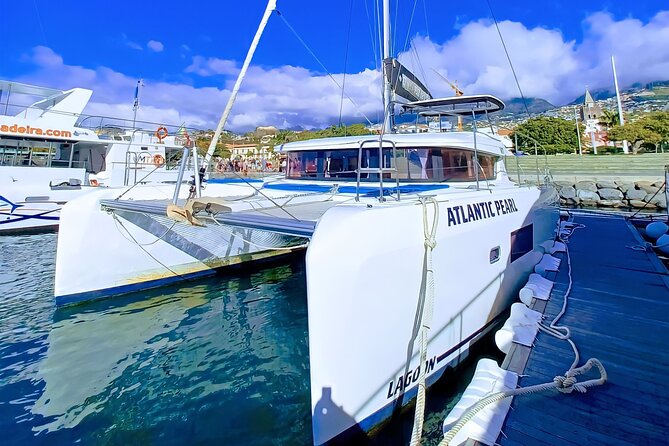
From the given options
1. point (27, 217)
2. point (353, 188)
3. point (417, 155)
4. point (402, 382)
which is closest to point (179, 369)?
point (402, 382)

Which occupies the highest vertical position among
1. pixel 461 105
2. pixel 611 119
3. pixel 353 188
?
pixel 611 119

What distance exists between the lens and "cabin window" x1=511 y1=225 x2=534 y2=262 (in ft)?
14.9

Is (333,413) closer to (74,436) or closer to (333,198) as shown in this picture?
(74,436)

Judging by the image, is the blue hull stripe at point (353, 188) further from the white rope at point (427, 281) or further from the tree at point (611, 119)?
the tree at point (611, 119)

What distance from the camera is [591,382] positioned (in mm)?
2686

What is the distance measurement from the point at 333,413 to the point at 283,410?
96cm

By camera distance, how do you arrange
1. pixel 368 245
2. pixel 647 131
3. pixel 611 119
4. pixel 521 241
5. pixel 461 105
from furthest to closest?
pixel 611 119
pixel 647 131
pixel 461 105
pixel 521 241
pixel 368 245

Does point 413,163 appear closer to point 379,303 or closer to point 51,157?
point 379,303

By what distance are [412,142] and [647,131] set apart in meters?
41.9

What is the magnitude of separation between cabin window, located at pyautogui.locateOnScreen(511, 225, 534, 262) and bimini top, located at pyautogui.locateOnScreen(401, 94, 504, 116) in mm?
2184

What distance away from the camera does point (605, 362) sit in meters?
3.04

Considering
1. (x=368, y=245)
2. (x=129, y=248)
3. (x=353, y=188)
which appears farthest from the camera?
(x=129, y=248)

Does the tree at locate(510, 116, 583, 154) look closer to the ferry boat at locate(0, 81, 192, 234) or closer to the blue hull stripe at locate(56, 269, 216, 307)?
the ferry boat at locate(0, 81, 192, 234)

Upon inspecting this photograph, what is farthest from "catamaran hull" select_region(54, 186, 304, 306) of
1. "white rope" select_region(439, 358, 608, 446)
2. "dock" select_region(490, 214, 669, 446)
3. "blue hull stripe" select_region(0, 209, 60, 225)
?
"blue hull stripe" select_region(0, 209, 60, 225)
